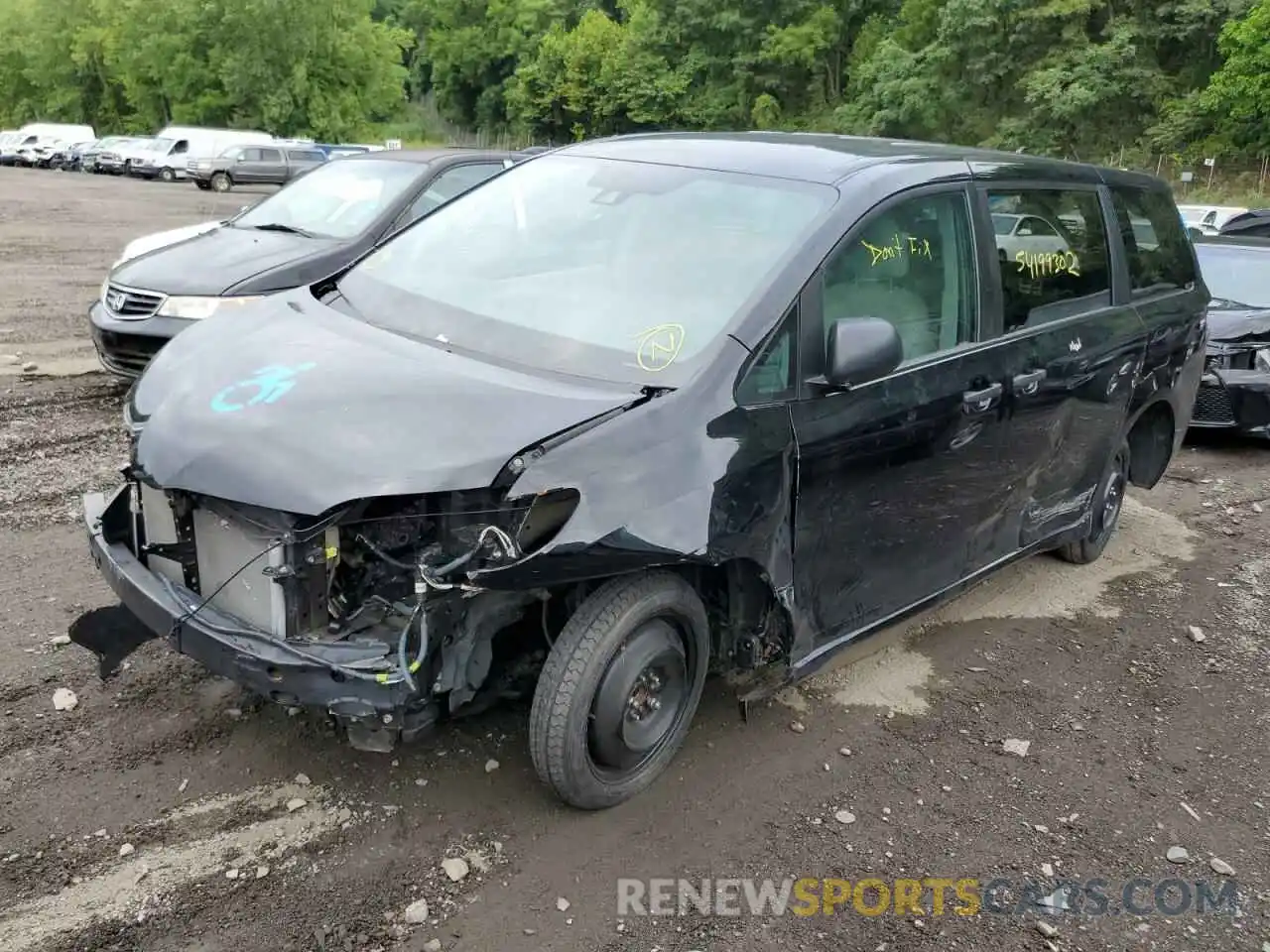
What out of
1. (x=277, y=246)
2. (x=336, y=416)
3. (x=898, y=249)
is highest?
(x=898, y=249)

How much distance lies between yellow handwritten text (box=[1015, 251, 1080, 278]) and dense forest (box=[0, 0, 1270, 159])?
1679 inches

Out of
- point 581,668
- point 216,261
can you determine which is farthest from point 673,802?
point 216,261

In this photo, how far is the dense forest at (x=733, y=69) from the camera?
143 ft

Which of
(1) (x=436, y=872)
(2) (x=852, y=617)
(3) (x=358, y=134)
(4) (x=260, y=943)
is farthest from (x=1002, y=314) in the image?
(3) (x=358, y=134)

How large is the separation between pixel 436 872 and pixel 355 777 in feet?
1.71

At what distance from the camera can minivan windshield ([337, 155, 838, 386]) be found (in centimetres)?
327

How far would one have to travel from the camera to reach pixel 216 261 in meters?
7.19

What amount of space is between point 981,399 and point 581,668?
190 cm

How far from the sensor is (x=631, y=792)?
3287 mm

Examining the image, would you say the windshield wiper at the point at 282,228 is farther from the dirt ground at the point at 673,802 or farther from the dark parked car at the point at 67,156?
the dark parked car at the point at 67,156

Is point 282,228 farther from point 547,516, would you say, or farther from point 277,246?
point 547,516

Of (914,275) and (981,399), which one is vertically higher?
(914,275)

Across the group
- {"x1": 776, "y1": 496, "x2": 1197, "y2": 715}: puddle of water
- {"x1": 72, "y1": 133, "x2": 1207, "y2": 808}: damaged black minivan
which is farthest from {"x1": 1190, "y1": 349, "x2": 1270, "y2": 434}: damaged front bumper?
{"x1": 72, "y1": 133, "x2": 1207, "y2": 808}: damaged black minivan
